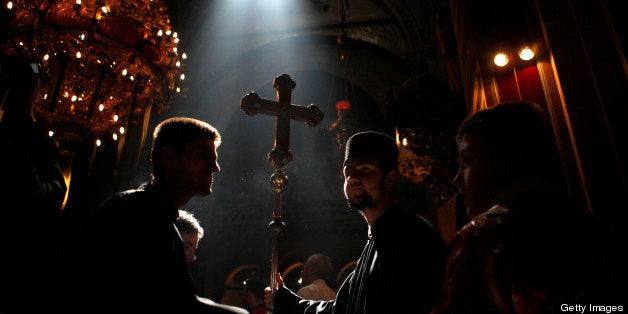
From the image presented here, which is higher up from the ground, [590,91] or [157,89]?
[157,89]

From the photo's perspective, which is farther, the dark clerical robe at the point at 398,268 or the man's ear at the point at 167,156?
the man's ear at the point at 167,156

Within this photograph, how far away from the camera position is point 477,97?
400 centimetres

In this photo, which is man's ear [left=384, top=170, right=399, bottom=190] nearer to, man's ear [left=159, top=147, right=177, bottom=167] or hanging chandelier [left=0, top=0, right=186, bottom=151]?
man's ear [left=159, top=147, right=177, bottom=167]

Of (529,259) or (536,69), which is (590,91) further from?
(529,259)

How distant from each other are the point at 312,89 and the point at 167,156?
10.4 metres

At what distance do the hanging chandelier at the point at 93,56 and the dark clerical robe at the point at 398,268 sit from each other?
342 cm

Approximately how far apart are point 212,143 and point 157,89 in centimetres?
343

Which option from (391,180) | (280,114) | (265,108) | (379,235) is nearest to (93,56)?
(265,108)

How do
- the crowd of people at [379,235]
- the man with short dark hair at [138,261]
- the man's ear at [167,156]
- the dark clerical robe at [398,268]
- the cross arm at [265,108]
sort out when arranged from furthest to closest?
the cross arm at [265,108], the man's ear at [167,156], the dark clerical robe at [398,268], the man with short dark hair at [138,261], the crowd of people at [379,235]

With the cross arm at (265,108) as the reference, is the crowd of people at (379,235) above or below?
below

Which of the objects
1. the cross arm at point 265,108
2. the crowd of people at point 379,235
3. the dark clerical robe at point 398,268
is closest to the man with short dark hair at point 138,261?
the crowd of people at point 379,235

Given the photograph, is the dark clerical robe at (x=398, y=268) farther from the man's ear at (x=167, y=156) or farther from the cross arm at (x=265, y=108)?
the cross arm at (x=265, y=108)

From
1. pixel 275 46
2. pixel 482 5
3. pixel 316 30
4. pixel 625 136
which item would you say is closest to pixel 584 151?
pixel 625 136

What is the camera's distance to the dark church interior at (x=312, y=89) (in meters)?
2.70
